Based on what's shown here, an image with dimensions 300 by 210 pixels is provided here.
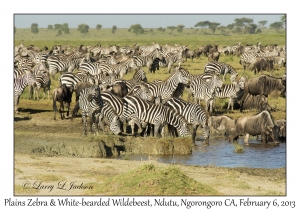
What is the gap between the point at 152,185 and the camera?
999 cm

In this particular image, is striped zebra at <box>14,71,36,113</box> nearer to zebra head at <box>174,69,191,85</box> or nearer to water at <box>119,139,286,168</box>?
zebra head at <box>174,69,191,85</box>

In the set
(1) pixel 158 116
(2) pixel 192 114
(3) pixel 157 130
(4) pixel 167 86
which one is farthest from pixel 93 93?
(4) pixel 167 86

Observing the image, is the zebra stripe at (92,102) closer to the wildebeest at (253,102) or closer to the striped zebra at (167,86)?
the striped zebra at (167,86)

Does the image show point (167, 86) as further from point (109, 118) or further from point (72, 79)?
point (72, 79)

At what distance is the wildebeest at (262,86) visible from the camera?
2297cm

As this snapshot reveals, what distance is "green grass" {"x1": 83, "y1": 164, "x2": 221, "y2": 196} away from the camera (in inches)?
388

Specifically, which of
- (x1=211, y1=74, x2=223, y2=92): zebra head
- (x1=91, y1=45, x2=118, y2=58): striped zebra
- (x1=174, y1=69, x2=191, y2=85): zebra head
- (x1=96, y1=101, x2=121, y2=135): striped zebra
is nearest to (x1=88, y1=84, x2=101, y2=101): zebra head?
(x1=96, y1=101, x2=121, y2=135): striped zebra

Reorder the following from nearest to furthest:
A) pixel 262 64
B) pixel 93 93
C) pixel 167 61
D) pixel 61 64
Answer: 1. pixel 93 93
2. pixel 61 64
3. pixel 262 64
4. pixel 167 61

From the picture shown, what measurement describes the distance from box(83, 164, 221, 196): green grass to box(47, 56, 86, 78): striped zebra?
71.0 ft

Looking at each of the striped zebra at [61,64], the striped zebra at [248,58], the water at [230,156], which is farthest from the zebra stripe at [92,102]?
the striped zebra at [248,58]

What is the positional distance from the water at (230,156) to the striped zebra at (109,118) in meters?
1.35

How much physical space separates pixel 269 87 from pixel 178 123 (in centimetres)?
834

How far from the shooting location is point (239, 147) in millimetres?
15648

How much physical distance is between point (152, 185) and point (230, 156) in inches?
218
